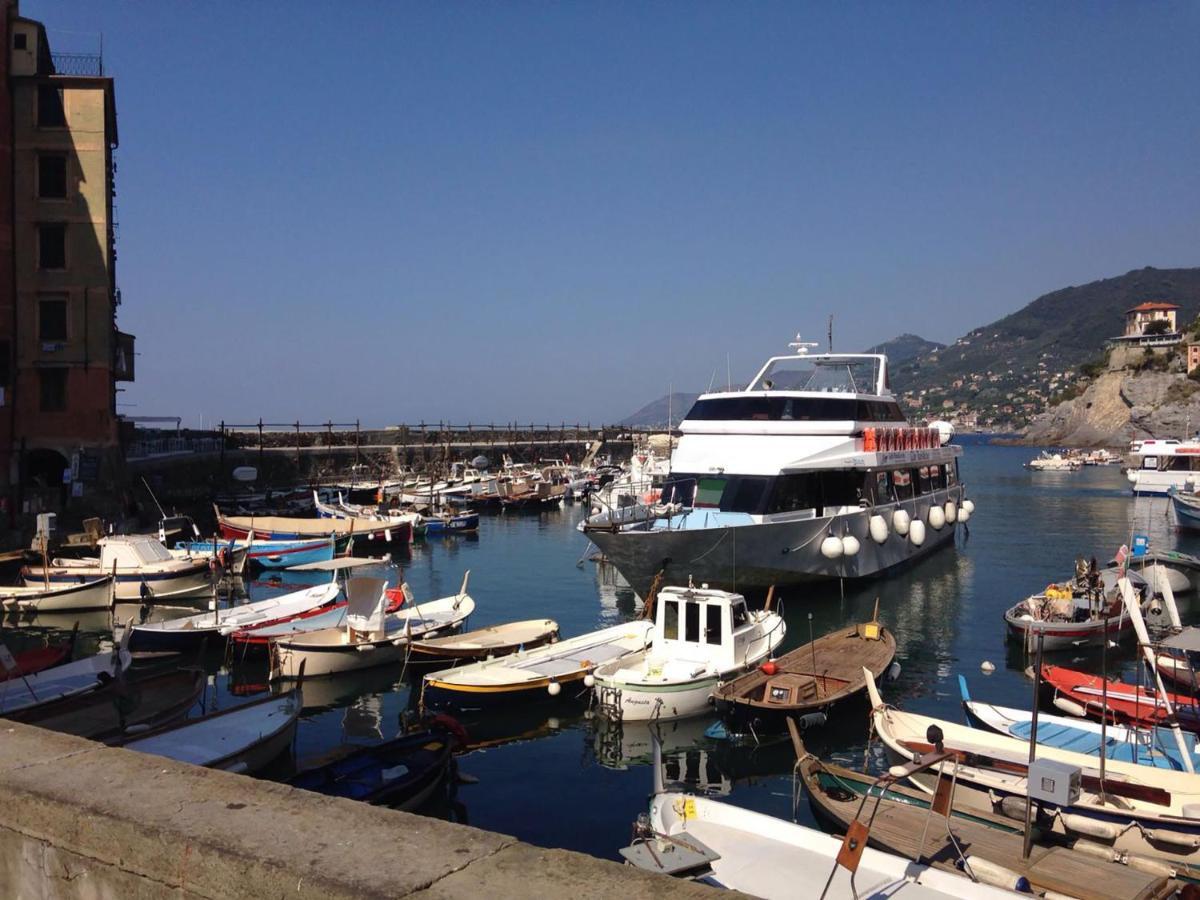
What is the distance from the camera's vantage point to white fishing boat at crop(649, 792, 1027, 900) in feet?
33.6

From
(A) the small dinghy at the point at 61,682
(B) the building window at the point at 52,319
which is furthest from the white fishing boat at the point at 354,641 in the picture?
(B) the building window at the point at 52,319

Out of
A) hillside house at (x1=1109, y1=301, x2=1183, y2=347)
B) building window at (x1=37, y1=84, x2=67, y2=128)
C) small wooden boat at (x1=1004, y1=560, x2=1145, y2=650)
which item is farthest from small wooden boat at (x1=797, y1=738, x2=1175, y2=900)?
hillside house at (x1=1109, y1=301, x2=1183, y2=347)

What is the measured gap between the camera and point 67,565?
3400cm

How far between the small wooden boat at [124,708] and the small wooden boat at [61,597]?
1316 centimetres

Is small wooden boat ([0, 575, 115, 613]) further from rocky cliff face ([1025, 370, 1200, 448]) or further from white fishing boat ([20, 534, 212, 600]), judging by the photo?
rocky cliff face ([1025, 370, 1200, 448])

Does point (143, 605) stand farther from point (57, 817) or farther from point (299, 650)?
point (57, 817)

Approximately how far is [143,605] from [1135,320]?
639ft

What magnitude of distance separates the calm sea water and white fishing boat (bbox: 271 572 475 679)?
392 millimetres

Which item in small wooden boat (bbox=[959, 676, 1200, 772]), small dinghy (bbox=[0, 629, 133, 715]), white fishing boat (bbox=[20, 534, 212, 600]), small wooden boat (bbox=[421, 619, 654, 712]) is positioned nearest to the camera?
small wooden boat (bbox=[959, 676, 1200, 772])

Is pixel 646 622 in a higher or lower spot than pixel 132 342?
lower

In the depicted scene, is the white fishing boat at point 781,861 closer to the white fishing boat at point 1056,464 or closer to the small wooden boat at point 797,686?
the small wooden boat at point 797,686

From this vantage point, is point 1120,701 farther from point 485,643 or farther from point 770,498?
point 485,643

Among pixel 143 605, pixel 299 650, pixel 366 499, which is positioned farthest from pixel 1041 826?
pixel 366 499

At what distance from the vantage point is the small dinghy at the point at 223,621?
25297 mm
